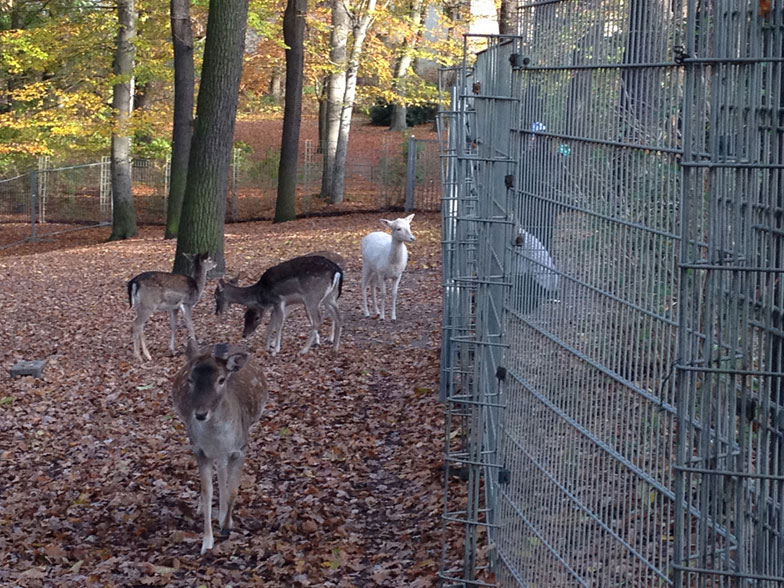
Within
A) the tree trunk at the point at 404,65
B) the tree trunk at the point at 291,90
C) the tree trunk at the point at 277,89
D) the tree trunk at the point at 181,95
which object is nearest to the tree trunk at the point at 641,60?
the tree trunk at the point at 181,95

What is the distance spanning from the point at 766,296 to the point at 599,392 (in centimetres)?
91

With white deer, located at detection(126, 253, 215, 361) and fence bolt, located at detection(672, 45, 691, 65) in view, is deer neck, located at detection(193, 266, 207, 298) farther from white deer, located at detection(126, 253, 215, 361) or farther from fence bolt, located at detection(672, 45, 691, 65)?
fence bolt, located at detection(672, 45, 691, 65)

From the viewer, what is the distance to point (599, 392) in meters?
3.94

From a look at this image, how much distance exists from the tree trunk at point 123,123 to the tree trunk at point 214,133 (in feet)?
27.7

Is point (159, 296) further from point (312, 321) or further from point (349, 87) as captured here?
point (349, 87)

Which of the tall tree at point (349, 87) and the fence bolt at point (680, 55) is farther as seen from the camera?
the tall tree at point (349, 87)

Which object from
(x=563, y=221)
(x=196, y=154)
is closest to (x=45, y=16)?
(x=196, y=154)

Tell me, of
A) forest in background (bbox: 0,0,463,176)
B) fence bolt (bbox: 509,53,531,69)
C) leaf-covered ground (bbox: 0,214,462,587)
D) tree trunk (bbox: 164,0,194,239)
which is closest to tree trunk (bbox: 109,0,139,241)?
forest in background (bbox: 0,0,463,176)

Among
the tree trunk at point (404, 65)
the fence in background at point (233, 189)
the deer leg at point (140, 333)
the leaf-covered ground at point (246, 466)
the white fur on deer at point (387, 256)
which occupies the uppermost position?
the tree trunk at point (404, 65)

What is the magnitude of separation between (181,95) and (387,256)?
11.3m

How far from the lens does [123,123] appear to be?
26453mm

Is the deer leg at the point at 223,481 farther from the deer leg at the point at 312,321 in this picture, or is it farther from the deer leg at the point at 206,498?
the deer leg at the point at 312,321

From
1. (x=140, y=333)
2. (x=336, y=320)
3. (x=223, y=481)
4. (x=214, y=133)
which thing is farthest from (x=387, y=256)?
(x=223, y=481)

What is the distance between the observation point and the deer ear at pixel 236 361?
7.45 m
